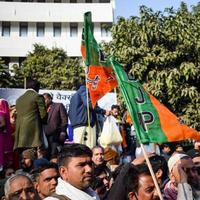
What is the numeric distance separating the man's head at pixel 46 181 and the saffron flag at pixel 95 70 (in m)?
2.67

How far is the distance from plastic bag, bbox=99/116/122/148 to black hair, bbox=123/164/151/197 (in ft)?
13.9

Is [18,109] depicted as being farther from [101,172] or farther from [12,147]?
[101,172]

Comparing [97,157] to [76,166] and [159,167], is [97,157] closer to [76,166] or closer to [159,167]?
[159,167]

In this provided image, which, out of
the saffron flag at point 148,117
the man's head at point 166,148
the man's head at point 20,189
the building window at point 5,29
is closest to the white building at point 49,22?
the building window at point 5,29

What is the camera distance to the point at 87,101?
8.12 meters

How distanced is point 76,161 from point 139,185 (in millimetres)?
524

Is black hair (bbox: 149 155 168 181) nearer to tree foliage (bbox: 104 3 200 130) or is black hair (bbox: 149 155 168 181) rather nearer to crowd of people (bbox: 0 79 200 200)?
crowd of people (bbox: 0 79 200 200)

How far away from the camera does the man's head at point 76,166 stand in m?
3.69

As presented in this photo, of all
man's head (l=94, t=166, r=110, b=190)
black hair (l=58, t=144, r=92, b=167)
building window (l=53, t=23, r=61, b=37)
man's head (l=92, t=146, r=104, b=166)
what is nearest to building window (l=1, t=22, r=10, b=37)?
building window (l=53, t=23, r=61, b=37)

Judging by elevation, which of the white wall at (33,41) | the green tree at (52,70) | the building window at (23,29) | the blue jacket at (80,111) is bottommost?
the blue jacket at (80,111)

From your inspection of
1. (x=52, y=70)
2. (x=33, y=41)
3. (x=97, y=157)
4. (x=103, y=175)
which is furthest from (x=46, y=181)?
(x=33, y=41)

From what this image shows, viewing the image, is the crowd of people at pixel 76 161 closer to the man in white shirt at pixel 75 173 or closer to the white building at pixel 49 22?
the man in white shirt at pixel 75 173

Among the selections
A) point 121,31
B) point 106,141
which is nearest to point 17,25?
point 121,31

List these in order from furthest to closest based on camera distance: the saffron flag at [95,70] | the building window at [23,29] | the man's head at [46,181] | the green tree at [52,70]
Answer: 1. the building window at [23,29]
2. the green tree at [52,70]
3. the saffron flag at [95,70]
4. the man's head at [46,181]
